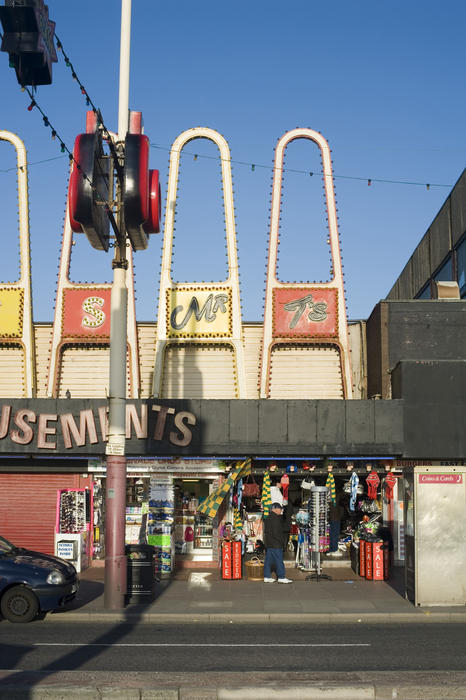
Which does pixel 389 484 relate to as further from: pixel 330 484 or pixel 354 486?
pixel 330 484

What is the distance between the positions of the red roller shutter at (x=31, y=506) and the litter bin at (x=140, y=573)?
5703mm

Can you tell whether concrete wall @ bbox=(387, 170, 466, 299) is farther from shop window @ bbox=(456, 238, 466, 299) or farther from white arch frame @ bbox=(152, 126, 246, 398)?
white arch frame @ bbox=(152, 126, 246, 398)

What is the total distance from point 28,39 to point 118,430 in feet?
27.3

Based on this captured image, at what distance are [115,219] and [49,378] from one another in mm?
9761

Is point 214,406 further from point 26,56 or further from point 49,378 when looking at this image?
point 26,56

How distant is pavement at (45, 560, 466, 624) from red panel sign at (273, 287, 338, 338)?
7862 millimetres

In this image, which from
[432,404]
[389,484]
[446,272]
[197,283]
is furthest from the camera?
[446,272]

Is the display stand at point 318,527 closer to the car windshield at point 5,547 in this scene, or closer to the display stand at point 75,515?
the display stand at point 75,515

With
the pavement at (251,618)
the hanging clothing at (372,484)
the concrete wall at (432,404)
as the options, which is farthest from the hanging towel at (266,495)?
the concrete wall at (432,404)

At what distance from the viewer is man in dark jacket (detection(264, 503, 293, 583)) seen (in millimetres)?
19141

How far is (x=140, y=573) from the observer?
16.9 metres

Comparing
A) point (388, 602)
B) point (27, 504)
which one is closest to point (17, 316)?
point (27, 504)

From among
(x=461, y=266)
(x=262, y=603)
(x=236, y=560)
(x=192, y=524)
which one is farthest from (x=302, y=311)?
(x=262, y=603)

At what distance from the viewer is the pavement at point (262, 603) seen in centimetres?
1539
